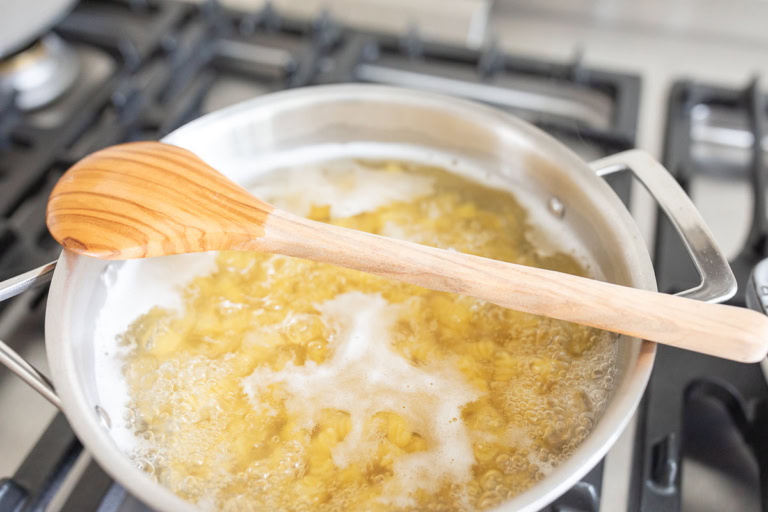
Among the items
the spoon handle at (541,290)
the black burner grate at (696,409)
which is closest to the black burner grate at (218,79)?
the black burner grate at (696,409)

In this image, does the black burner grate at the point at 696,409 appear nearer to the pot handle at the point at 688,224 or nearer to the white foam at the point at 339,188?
the pot handle at the point at 688,224

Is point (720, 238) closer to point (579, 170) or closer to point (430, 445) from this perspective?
point (579, 170)

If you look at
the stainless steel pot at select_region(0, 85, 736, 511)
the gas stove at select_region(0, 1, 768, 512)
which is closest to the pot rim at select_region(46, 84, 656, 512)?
the stainless steel pot at select_region(0, 85, 736, 511)

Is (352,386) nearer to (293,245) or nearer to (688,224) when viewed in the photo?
(293,245)

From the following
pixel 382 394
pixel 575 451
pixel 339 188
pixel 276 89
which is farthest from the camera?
pixel 276 89

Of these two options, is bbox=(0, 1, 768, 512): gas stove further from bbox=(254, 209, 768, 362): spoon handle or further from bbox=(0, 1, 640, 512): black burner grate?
bbox=(254, 209, 768, 362): spoon handle

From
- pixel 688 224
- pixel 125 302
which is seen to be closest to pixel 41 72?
pixel 125 302

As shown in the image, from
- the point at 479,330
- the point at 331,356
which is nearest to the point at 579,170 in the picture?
the point at 479,330
